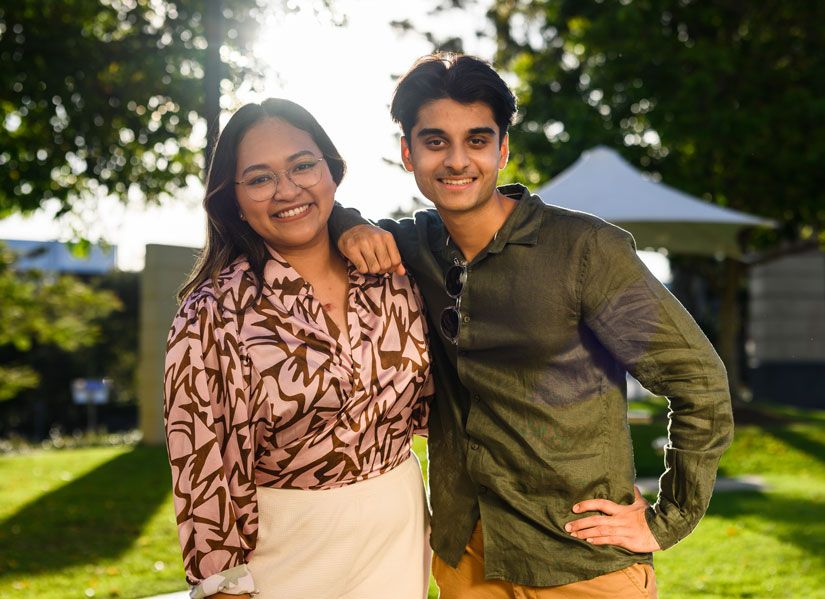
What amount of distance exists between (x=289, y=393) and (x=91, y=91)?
7.85 m

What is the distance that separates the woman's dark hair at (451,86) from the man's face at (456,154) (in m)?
0.02

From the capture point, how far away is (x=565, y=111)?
1622cm

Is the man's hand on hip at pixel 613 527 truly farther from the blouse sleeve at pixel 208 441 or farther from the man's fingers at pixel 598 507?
the blouse sleeve at pixel 208 441

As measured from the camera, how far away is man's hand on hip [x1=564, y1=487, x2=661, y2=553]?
2516mm

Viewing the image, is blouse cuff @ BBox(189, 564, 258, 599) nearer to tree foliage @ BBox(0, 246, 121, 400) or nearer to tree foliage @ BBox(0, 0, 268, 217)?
tree foliage @ BBox(0, 0, 268, 217)

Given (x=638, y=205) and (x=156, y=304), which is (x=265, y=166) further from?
(x=156, y=304)

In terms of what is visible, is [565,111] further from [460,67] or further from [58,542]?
[460,67]

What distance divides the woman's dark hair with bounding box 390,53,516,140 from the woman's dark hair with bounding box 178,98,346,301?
30cm

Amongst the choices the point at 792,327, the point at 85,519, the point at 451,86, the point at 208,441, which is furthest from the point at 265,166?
the point at 792,327

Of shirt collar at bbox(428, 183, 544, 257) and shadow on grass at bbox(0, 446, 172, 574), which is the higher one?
shirt collar at bbox(428, 183, 544, 257)

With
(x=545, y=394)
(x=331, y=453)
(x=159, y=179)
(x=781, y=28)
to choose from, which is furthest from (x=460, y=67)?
(x=781, y=28)

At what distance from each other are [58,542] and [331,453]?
6.04 metres

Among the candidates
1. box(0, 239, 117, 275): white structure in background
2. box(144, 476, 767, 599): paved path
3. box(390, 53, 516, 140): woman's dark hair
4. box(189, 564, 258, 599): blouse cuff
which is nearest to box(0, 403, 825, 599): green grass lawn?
box(144, 476, 767, 599): paved path

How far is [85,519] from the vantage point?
8.64m
